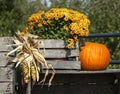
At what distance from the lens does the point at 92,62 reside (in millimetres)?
5555

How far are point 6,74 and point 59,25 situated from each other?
855 mm

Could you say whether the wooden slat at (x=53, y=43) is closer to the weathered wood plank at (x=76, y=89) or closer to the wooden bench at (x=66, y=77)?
the wooden bench at (x=66, y=77)

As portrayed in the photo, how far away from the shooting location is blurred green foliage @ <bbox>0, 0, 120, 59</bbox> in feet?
31.1

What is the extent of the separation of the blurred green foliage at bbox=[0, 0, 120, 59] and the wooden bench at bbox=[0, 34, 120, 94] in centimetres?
276

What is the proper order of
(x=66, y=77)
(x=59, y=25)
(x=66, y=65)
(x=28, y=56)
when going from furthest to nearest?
1. (x=66, y=77)
2. (x=59, y=25)
3. (x=66, y=65)
4. (x=28, y=56)

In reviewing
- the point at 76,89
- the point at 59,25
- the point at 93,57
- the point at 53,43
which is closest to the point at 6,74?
the point at 53,43

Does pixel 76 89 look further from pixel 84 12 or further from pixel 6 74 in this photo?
pixel 84 12

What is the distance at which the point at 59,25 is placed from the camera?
5465mm

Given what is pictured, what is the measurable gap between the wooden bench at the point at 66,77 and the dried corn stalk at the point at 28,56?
13 centimetres

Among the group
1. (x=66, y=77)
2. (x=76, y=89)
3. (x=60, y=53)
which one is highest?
(x=60, y=53)

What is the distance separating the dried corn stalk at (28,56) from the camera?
4883 mm

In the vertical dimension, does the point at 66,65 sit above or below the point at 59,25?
below

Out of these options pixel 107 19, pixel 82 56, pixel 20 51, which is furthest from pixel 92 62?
pixel 107 19

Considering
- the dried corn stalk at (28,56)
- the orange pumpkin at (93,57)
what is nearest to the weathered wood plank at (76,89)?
the orange pumpkin at (93,57)
